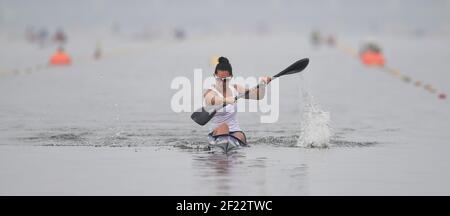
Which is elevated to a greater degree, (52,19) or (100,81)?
(52,19)

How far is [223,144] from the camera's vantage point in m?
16.1

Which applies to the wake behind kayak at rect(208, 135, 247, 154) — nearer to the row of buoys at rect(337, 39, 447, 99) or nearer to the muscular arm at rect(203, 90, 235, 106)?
the muscular arm at rect(203, 90, 235, 106)

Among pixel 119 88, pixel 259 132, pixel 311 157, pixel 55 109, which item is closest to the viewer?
pixel 311 157

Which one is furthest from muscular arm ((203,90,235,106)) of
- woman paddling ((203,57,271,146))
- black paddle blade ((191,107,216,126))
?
→ black paddle blade ((191,107,216,126))

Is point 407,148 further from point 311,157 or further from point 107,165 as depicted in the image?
point 107,165

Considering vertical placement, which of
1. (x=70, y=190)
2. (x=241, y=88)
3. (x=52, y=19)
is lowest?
(x=70, y=190)

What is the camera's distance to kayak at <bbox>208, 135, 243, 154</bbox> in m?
16.0

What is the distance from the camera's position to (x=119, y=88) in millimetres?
31328

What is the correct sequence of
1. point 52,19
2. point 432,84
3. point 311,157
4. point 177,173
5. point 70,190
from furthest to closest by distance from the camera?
1. point 52,19
2. point 432,84
3. point 311,157
4. point 177,173
5. point 70,190

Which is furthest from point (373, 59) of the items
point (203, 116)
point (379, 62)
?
point (203, 116)

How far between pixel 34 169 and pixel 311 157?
341 cm

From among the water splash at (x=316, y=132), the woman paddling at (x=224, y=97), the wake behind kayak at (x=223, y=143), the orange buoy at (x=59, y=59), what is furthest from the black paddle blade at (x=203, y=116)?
the orange buoy at (x=59, y=59)

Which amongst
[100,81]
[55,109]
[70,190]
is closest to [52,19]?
[100,81]

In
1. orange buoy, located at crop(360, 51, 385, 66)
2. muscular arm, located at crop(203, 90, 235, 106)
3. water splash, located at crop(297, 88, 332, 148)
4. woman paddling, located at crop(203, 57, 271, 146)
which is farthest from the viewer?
orange buoy, located at crop(360, 51, 385, 66)
